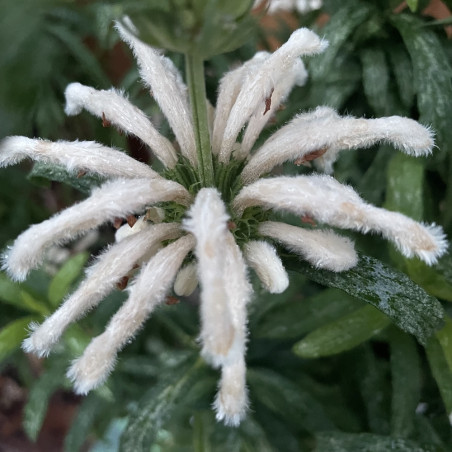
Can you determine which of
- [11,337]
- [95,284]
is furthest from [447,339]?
[11,337]

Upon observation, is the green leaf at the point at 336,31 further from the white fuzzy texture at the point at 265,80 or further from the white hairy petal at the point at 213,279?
the white hairy petal at the point at 213,279

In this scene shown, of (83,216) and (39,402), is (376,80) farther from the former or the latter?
(39,402)

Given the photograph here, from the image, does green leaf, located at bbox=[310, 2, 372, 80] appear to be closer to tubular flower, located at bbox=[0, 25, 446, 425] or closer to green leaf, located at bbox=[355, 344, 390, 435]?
tubular flower, located at bbox=[0, 25, 446, 425]

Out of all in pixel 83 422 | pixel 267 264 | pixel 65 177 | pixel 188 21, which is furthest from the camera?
pixel 83 422

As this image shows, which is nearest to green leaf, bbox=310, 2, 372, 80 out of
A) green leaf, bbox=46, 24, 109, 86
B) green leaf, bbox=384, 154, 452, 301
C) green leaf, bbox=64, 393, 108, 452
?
green leaf, bbox=384, 154, 452, 301

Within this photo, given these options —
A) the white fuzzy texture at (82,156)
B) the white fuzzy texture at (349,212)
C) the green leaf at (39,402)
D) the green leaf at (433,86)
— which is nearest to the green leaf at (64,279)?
the green leaf at (39,402)

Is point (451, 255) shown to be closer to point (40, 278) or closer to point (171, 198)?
point (171, 198)
